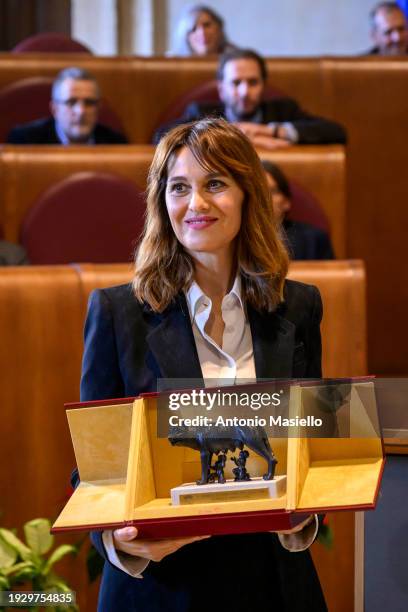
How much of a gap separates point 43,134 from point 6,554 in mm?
1213

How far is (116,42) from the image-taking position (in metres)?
2.95

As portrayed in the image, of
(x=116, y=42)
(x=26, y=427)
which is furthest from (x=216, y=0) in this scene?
(x=26, y=427)

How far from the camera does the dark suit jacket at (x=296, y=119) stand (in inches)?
66.6

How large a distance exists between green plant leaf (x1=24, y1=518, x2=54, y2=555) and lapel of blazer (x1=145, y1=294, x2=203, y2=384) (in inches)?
6.4

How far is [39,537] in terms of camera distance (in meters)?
0.70

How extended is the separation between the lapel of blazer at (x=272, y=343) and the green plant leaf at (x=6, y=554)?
0.64ft

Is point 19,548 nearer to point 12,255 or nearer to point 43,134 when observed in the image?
point 12,255

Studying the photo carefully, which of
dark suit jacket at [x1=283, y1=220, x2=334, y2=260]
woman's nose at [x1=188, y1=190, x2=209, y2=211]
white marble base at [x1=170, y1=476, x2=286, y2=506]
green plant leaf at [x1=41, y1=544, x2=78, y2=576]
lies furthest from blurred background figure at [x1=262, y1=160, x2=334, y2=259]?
white marble base at [x1=170, y1=476, x2=286, y2=506]

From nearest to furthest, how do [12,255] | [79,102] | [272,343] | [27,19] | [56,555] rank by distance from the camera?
1. [272,343]
2. [56,555]
3. [12,255]
4. [79,102]
5. [27,19]

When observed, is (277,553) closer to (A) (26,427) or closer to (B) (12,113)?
(A) (26,427)

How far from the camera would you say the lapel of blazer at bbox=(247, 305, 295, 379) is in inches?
23.9

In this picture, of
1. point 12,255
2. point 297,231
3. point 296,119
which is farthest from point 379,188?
point 12,255

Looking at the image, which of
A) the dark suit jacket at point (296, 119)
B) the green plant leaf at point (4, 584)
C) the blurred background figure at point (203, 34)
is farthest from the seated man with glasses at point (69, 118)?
the green plant leaf at point (4, 584)

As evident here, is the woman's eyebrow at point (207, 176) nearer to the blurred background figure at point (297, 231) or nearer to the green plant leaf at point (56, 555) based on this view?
the green plant leaf at point (56, 555)
